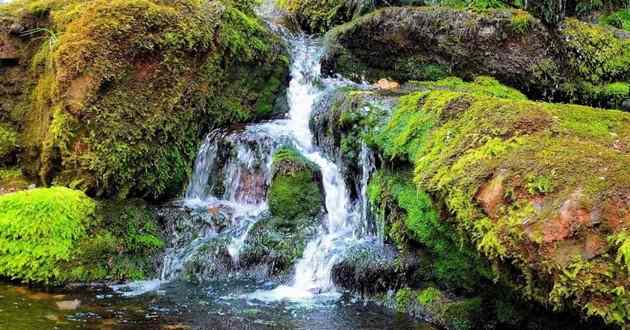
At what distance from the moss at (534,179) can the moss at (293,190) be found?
2.40 metres

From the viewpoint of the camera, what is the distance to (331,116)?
916 cm

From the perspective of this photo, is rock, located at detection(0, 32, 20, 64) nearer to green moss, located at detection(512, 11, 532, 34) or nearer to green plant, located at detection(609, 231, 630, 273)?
green moss, located at detection(512, 11, 532, 34)

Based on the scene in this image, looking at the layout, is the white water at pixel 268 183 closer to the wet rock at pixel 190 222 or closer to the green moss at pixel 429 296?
the wet rock at pixel 190 222

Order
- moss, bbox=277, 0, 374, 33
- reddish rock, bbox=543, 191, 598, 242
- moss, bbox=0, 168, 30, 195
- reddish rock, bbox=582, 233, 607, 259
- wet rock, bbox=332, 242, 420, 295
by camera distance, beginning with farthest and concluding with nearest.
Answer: moss, bbox=277, 0, 374, 33
moss, bbox=0, 168, 30, 195
wet rock, bbox=332, 242, 420, 295
reddish rock, bbox=543, 191, 598, 242
reddish rock, bbox=582, 233, 607, 259

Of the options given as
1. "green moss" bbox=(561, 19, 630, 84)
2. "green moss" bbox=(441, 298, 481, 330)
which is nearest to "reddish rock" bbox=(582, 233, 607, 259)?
"green moss" bbox=(441, 298, 481, 330)

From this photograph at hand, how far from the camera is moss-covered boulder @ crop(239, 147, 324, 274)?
7715 millimetres

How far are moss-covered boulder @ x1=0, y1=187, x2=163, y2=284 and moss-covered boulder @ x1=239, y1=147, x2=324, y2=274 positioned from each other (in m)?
1.45

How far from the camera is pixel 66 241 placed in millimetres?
7402

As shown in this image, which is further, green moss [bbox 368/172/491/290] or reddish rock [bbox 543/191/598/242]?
green moss [bbox 368/172/491/290]

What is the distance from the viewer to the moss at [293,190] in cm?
840

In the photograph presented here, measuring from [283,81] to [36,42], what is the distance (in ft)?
15.1

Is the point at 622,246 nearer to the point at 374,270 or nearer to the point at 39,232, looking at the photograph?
the point at 374,270

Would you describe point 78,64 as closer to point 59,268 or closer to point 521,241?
point 59,268

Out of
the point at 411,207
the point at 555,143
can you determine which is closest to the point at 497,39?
the point at 411,207
